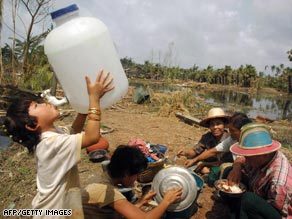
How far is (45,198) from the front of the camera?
192 cm

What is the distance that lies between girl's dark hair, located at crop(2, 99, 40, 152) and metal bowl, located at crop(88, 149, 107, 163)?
2.78m

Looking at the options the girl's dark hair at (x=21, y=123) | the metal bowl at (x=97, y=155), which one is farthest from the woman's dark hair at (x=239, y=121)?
the girl's dark hair at (x=21, y=123)

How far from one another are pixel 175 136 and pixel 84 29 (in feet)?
16.7

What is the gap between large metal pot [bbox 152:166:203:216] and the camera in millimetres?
2852

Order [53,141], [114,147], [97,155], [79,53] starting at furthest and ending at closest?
[114,147] < [97,155] < [79,53] < [53,141]

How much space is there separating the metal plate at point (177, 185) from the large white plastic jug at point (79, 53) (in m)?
1.15

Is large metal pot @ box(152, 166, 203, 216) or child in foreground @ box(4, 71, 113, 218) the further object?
large metal pot @ box(152, 166, 203, 216)

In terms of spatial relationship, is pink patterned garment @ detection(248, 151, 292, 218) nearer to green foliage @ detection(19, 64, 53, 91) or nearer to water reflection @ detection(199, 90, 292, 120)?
green foliage @ detection(19, 64, 53, 91)

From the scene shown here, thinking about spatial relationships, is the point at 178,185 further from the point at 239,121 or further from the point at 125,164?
the point at 239,121

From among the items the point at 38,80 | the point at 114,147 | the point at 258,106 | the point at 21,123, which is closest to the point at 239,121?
the point at 21,123

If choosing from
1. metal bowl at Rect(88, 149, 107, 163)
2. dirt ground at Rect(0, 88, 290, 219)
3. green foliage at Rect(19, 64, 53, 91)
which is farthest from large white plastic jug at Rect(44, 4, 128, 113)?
green foliage at Rect(19, 64, 53, 91)

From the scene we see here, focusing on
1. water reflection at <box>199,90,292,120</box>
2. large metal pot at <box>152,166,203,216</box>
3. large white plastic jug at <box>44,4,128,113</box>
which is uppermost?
large white plastic jug at <box>44,4,128,113</box>

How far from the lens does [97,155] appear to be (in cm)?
463

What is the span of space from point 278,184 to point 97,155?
273 centimetres
